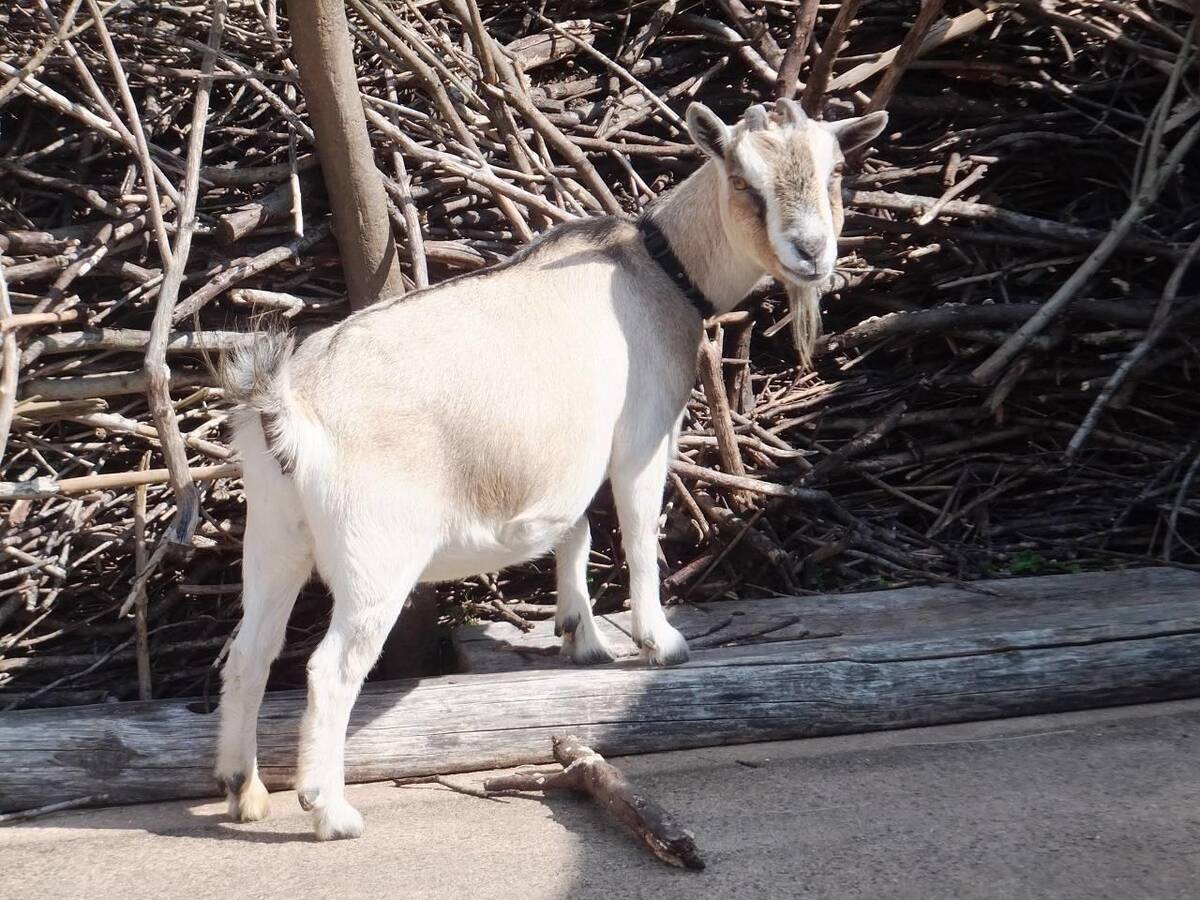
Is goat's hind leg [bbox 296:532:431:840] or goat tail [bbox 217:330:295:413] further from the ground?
goat tail [bbox 217:330:295:413]

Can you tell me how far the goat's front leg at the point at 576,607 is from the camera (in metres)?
4.63

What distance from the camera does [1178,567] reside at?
536cm

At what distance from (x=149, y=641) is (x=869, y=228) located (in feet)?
13.0

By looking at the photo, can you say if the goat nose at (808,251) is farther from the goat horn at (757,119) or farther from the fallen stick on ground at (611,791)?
the fallen stick on ground at (611,791)

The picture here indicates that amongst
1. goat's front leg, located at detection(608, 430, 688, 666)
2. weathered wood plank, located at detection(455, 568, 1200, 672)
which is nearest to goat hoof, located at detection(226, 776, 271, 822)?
weathered wood plank, located at detection(455, 568, 1200, 672)

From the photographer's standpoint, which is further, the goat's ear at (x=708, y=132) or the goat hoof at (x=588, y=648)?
the goat hoof at (x=588, y=648)

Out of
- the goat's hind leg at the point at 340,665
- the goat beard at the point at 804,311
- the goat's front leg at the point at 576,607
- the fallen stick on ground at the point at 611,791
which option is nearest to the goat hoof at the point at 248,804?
the goat's hind leg at the point at 340,665

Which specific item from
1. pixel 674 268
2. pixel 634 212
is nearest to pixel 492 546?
pixel 674 268

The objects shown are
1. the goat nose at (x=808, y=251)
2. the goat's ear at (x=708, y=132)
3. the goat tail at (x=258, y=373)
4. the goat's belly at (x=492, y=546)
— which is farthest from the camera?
the goat's ear at (x=708, y=132)

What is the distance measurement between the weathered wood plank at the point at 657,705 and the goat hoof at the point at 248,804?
0.60 feet

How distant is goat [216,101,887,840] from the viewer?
→ 3580 millimetres

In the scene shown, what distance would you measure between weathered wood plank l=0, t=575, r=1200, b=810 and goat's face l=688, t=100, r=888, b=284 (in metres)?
1.43

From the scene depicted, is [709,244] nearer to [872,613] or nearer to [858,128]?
[858,128]

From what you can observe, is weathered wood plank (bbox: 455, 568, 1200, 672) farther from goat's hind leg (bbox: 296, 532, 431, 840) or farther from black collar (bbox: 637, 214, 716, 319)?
black collar (bbox: 637, 214, 716, 319)
